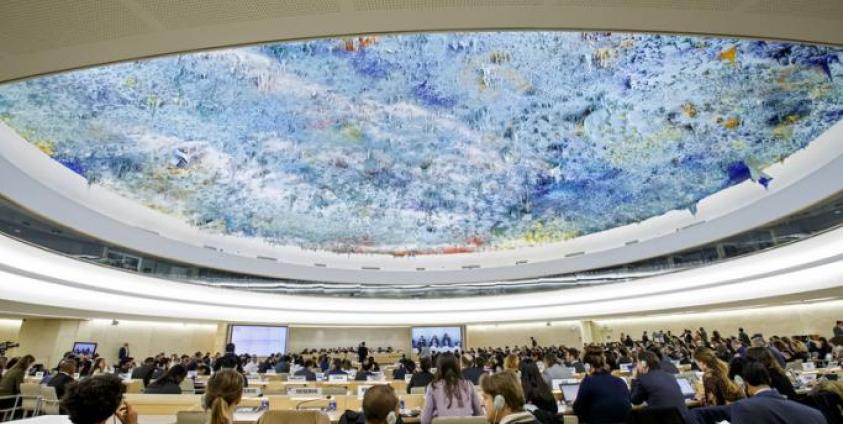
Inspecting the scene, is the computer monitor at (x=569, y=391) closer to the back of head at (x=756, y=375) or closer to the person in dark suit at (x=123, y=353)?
the back of head at (x=756, y=375)

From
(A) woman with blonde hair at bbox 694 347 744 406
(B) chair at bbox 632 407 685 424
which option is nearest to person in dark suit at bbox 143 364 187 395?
(B) chair at bbox 632 407 685 424

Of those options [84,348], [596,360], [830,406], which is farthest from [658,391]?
[84,348]

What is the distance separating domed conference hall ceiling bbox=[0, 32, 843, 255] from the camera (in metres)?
6.58

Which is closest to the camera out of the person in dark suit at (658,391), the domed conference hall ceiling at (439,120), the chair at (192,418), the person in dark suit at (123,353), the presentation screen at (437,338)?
the chair at (192,418)

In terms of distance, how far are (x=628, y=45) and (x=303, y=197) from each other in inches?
344

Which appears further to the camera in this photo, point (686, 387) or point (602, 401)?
point (686, 387)

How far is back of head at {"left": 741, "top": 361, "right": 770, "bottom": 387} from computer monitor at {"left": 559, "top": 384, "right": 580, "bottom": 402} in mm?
3350

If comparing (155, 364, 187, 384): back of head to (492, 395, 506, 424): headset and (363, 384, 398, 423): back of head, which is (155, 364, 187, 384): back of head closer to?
(363, 384, 398, 423): back of head

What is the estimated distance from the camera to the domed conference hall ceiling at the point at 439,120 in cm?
658

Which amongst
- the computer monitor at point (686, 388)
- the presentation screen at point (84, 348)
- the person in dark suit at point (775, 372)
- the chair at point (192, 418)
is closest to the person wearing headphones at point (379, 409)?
the chair at point (192, 418)

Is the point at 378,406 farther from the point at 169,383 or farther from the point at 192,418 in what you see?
the point at 169,383

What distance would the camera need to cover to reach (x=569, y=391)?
5.93 metres

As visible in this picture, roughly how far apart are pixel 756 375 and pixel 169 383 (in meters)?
7.75

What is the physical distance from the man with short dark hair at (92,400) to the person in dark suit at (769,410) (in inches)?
141
